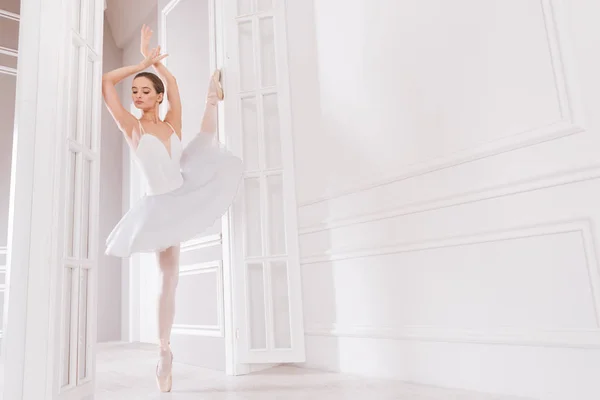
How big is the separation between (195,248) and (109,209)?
2583mm

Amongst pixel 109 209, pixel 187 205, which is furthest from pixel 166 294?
pixel 109 209

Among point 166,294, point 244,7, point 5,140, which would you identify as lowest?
point 166,294

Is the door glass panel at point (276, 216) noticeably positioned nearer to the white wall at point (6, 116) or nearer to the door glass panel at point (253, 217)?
the door glass panel at point (253, 217)

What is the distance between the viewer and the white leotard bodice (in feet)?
7.37

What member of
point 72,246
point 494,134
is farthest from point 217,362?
point 494,134

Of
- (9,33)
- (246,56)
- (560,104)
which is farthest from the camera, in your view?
(246,56)

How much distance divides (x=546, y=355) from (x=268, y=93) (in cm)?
195

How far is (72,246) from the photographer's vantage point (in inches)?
71.4

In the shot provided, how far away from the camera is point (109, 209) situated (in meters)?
5.14

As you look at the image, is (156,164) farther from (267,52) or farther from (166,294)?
(267,52)

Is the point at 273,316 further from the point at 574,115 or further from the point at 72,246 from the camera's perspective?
the point at 574,115

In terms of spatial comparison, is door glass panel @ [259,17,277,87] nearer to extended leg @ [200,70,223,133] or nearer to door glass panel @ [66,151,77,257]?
extended leg @ [200,70,223,133]

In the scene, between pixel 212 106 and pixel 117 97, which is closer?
pixel 117 97

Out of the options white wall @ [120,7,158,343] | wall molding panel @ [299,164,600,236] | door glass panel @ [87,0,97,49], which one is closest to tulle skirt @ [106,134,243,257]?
wall molding panel @ [299,164,600,236]
